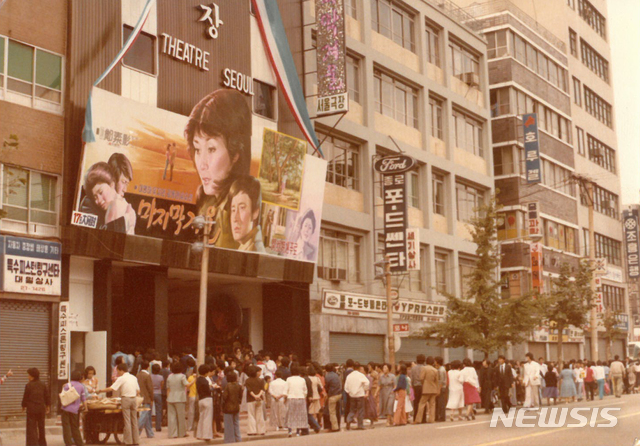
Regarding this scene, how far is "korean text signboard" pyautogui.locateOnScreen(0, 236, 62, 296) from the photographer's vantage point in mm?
24750

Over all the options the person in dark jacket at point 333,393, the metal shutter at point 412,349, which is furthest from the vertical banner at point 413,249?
the person in dark jacket at point 333,393

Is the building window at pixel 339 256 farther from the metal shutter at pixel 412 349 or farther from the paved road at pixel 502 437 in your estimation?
the paved road at pixel 502 437

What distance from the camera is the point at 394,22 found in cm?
4522

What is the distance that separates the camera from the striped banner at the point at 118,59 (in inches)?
1048

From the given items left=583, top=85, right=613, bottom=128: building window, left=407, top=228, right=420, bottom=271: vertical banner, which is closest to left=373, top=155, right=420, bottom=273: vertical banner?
left=407, top=228, right=420, bottom=271: vertical banner

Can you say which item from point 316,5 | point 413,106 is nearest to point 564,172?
point 413,106

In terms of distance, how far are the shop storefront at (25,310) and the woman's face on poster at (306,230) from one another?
439 inches

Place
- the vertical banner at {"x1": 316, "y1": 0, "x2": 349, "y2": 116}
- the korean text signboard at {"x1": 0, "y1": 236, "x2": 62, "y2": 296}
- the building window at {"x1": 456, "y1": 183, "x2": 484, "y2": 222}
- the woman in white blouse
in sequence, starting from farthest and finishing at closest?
1. the building window at {"x1": 456, "y1": 183, "x2": 484, "y2": 222}
2. the vertical banner at {"x1": 316, "y1": 0, "x2": 349, "y2": 116}
3. the woman in white blouse
4. the korean text signboard at {"x1": 0, "y1": 236, "x2": 62, "y2": 296}

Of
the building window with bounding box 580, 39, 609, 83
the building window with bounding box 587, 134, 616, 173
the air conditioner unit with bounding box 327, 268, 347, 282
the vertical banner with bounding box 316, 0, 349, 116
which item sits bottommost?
the air conditioner unit with bounding box 327, 268, 347, 282

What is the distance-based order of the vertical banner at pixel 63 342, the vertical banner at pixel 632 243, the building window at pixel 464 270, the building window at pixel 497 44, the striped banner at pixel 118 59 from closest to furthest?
the vertical banner at pixel 63 342
the striped banner at pixel 118 59
the building window at pixel 464 270
the building window at pixel 497 44
the vertical banner at pixel 632 243

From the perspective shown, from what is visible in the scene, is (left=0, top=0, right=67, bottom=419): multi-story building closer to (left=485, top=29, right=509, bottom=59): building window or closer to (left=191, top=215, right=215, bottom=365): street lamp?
(left=191, top=215, right=215, bottom=365): street lamp

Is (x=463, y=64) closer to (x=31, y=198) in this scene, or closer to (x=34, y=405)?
(x=31, y=198)

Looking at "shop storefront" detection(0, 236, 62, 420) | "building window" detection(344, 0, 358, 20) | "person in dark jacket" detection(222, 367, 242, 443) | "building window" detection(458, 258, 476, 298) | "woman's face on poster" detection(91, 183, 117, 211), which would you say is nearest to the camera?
"person in dark jacket" detection(222, 367, 242, 443)

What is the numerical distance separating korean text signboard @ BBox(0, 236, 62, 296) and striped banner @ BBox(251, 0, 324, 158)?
39.5 feet
